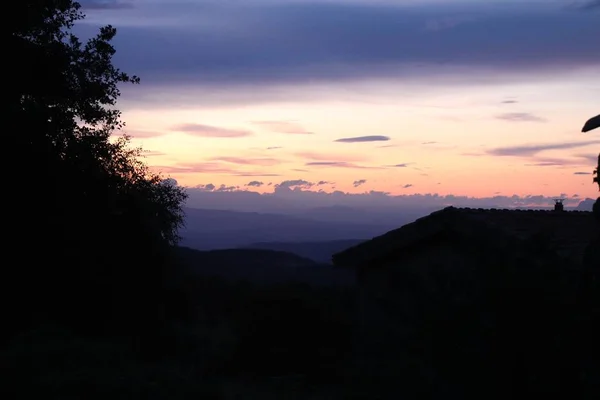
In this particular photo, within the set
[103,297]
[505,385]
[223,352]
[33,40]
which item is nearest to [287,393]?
[223,352]

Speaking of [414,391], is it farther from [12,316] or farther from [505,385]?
[12,316]

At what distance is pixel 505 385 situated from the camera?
23.7 feet

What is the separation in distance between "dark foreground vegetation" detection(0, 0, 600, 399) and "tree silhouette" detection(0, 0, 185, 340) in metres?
0.05

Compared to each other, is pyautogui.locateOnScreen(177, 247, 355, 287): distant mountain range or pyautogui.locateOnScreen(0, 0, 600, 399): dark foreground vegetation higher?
pyautogui.locateOnScreen(0, 0, 600, 399): dark foreground vegetation

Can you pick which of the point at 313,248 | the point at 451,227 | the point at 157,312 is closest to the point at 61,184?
the point at 157,312

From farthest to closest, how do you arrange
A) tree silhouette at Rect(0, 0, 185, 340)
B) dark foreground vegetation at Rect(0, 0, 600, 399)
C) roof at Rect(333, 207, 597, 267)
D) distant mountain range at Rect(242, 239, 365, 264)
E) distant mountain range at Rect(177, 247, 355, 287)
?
distant mountain range at Rect(242, 239, 365, 264)
distant mountain range at Rect(177, 247, 355, 287)
tree silhouette at Rect(0, 0, 185, 340)
roof at Rect(333, 207, 597, 267)
dark foreground vegetation at Rect(0, 0, 600, 399)

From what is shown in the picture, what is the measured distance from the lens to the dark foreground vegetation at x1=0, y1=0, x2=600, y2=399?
23.6 ft

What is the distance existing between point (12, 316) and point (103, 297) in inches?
163

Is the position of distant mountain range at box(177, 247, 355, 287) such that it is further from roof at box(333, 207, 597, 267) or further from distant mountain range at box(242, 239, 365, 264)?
roof at box(333, 207, 597, 267)

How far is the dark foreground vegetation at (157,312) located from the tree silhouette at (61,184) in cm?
5

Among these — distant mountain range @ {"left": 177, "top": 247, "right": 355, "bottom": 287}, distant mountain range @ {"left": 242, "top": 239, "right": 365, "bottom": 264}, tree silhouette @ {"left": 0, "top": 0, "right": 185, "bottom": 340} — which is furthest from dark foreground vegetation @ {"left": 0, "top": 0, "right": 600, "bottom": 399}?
distant mountain range @ {"left": 242, "top": 239, "right": 365, "bottom": 264}

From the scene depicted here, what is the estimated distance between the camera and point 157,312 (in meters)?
25.8

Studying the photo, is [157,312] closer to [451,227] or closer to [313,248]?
[451,227]

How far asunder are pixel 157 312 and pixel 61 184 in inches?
269
